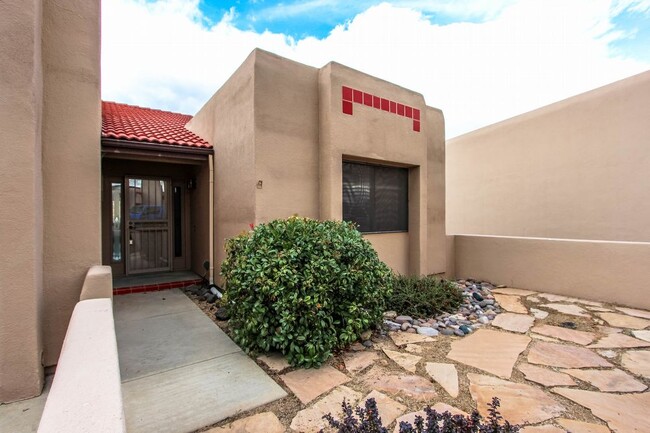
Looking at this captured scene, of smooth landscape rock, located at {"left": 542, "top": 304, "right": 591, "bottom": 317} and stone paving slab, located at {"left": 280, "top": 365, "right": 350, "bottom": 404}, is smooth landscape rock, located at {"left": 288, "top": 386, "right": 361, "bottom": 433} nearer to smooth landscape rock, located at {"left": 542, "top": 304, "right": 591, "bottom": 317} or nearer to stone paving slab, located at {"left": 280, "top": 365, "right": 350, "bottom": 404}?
stone paving slab, located at {"left": 280, "top": 365, "right": 350, "bottom": 404}

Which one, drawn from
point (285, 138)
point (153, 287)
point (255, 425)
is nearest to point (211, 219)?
point (153, 287)

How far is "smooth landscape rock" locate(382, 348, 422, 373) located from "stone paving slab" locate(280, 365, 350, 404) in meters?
0.75

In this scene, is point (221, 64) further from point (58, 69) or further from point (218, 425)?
point (218, 425)

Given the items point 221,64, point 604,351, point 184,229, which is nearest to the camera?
point 604,351

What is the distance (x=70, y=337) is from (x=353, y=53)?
830 cm

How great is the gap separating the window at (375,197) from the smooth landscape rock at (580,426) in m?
4.42

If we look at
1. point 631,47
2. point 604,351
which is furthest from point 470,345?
point 631,47

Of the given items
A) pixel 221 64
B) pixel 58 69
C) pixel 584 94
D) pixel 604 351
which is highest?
pixel 221 64

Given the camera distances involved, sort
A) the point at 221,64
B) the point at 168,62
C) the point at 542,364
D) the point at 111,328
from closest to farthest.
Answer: the point at 111,328, the point at 542,364, the point at 221,64, the point at 168,62

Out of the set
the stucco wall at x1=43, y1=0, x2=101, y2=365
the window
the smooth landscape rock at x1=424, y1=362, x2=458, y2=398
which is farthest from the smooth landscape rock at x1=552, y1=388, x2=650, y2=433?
the stucco wall at x1=43, y1=0, x2=101, y2=365

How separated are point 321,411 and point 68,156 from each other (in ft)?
14.3

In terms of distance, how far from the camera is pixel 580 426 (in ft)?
8.17

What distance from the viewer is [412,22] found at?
740cm

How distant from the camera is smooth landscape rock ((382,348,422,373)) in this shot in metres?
3.50
